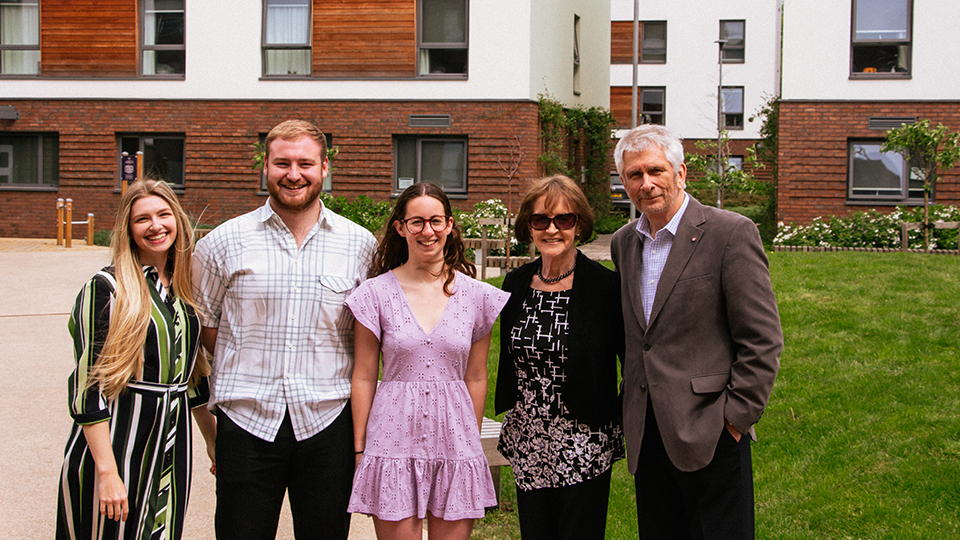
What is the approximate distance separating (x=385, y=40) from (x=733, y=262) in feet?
55.8

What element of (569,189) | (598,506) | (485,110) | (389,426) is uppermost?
(485,110)

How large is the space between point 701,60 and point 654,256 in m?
36.9

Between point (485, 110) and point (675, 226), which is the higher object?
point (485, 110)

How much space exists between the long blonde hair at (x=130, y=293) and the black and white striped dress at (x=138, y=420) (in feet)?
0.12

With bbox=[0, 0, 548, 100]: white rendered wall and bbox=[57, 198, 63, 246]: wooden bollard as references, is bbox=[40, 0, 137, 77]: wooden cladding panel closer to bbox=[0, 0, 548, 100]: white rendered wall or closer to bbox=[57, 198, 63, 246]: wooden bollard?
bbox=[0, 0, 548, 100]: white rendered wall

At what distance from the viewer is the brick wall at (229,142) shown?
746 inches

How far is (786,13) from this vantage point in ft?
58.1

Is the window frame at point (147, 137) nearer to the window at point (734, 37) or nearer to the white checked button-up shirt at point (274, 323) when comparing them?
the white checked button-up shirt at point (274, 323)

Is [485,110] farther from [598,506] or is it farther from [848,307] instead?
[598,506]

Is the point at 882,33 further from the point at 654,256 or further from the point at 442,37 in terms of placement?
the point at 654,256

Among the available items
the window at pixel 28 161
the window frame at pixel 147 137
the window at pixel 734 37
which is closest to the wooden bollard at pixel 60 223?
the window frame at pixel 147 137

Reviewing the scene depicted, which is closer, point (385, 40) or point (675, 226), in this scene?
point (675, 226)

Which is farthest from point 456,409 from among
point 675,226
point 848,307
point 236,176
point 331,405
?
point 236,176

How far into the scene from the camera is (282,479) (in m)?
3.20
